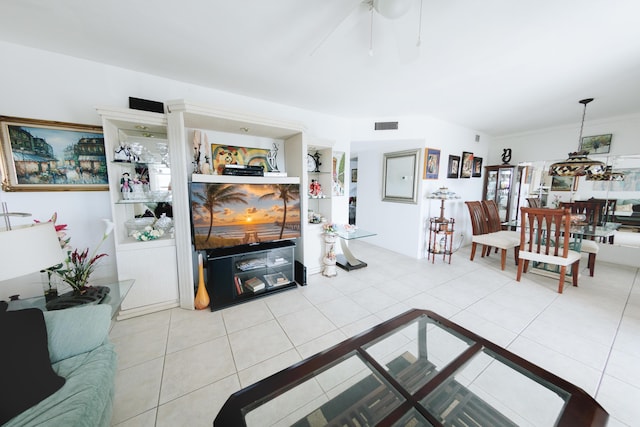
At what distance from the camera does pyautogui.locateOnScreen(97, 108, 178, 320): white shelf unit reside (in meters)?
2.07

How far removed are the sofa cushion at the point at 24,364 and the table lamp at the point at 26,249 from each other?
1.25 ft

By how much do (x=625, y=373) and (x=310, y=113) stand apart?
4.01 metres

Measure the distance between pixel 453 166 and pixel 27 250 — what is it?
Answer: 5.18 meters

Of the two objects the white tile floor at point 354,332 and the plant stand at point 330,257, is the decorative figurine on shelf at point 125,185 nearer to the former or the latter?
the white tile floor at point 354,332

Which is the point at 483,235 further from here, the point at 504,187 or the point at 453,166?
the point at 504,187

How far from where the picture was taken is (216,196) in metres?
2.33

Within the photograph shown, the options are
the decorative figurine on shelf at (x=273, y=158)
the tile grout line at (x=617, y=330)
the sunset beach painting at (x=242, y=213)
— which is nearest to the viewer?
the tile grout line at (x=617, y=330)

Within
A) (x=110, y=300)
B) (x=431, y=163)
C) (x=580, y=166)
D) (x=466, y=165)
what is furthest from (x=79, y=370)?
(x=466, y=165)

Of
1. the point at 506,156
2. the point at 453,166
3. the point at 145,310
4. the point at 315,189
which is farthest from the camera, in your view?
the point at 506,156

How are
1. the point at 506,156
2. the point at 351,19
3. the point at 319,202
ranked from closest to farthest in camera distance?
the point at 351,19 → the point at 319,202 → the point at 506,156

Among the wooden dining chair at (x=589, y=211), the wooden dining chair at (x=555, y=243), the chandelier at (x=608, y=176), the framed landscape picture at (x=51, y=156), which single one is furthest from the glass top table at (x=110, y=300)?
the chandelier at (x=608, y=176)

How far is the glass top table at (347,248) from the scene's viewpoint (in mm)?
3046

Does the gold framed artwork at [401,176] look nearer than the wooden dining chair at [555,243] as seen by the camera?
No

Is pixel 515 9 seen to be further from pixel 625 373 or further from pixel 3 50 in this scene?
pixel 3 50
